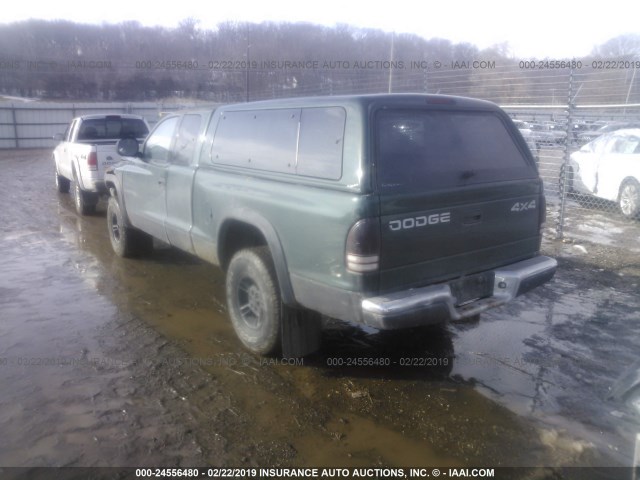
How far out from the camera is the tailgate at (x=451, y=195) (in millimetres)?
3346

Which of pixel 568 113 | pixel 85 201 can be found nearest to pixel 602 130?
pixel 568 113

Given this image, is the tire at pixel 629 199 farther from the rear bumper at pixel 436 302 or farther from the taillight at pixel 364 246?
the taillight at pixel 364 246

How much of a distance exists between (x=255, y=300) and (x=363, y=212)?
57.0 inches

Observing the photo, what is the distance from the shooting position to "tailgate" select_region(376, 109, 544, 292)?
335cm

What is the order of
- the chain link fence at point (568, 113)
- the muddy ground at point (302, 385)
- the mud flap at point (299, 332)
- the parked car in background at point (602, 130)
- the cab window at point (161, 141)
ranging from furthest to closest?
1. the parked car in background at point (602, 130)
2. the chain link fence at point (568, 113)
3. the cab window at point (161, 141)
4. the mud flap at point (299, 332)
5. the muddy ground at point (302, 385)

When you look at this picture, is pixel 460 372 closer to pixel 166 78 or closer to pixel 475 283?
pixel 475 283

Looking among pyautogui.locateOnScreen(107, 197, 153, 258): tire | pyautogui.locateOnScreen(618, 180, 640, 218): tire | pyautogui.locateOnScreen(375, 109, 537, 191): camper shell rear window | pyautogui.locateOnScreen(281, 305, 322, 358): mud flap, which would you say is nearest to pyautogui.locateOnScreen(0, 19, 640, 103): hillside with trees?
pyautogui.locateOnScreen(618, 180, 640, 218): tire

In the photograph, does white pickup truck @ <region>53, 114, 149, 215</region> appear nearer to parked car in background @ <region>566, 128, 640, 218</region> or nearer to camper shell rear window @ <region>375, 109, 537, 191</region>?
camper shell rear window @ <region>375, 109, 537, 191</region>

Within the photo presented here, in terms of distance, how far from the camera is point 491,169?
393 cm

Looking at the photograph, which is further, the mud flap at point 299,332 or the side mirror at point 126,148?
the side mirror at point 126,148

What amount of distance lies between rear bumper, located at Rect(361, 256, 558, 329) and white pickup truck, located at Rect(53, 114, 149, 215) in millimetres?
7232

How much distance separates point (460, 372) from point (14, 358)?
3450 millimetres

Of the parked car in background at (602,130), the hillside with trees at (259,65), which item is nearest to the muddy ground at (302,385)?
the parked car in background at (602,130)

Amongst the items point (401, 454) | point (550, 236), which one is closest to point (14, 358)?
point (401, 454)
